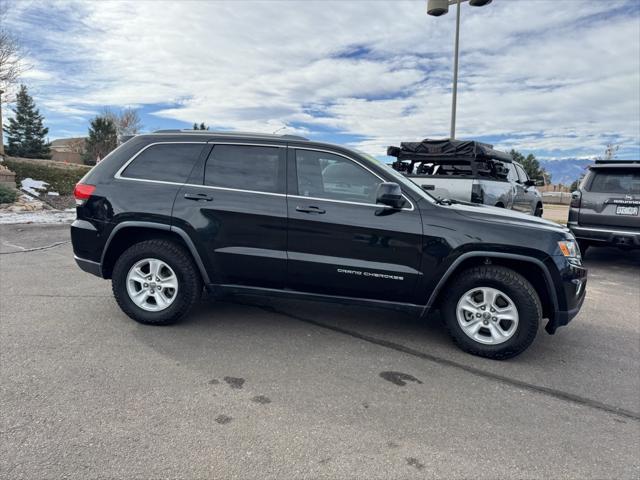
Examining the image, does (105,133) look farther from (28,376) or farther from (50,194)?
(28,376)

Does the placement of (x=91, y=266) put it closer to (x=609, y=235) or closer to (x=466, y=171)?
(x=466, y=171)

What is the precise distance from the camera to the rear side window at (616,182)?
292 inches

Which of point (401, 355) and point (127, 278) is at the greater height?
point (127, 278)

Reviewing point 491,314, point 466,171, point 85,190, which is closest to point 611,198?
point 466,171

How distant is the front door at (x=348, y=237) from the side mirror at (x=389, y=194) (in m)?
0.09

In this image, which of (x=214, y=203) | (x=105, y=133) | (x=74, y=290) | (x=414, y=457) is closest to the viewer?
(x=414, y=457)

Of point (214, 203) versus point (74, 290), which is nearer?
point (214, 203)

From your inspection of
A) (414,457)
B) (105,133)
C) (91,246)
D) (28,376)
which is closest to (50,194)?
(91,246)

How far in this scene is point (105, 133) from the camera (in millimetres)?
49406

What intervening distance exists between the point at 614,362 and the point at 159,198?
4312 mm

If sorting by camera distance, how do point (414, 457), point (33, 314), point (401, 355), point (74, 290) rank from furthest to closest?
point (74, 290)
point (33, 314)
point (401, 355)
point (414, 457)

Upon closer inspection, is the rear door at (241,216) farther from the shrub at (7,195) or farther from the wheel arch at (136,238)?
the shrub at (7,195)

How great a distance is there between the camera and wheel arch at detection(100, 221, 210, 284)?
4152mm

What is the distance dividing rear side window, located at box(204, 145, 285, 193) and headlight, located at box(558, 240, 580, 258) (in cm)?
245
